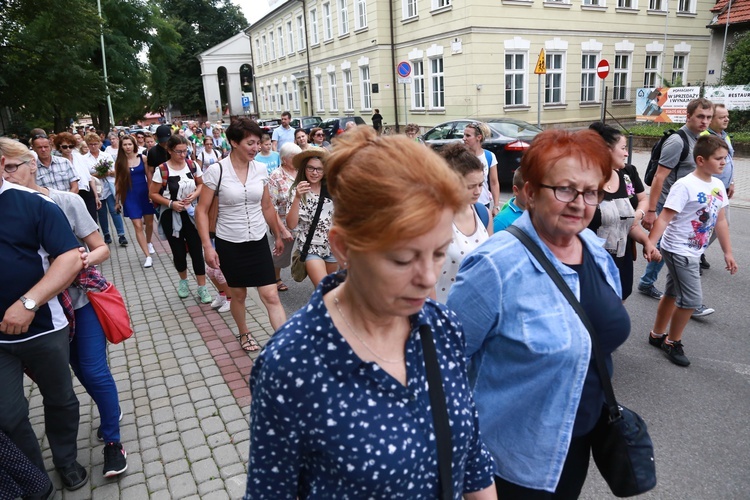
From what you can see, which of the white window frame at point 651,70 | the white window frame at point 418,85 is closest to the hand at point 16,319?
the white window frame at point 418,85

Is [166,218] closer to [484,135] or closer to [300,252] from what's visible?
[300,252]

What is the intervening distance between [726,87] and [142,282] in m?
19.6

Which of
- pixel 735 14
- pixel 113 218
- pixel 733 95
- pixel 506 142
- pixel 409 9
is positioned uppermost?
pixel 409 9

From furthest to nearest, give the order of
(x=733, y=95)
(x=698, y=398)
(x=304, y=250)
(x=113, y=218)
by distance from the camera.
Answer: (x=733, y=95) < (x=113, y=218) < (x=304, y=250) < (x=698, y=398)

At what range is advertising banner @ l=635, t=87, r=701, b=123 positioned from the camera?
19.4 metres

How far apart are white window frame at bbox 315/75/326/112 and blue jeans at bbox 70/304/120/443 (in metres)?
34.3

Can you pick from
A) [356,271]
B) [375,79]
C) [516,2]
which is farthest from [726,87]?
[356,271]

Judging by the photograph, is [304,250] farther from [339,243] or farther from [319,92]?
[319,92]

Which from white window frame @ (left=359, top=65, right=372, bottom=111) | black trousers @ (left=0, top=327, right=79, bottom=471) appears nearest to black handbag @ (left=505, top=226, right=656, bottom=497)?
black trousers @ (left=0, top=327, right=79, bottom=471)

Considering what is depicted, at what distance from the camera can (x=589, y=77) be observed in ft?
79.5

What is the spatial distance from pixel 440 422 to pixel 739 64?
2356cm

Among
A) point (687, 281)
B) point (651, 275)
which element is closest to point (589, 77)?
point (651, 275)

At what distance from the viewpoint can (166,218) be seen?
20.9ft

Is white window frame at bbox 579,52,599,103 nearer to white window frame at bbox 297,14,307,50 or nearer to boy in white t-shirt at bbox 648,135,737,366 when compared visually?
white window frame at bbox 297,14,307,50
